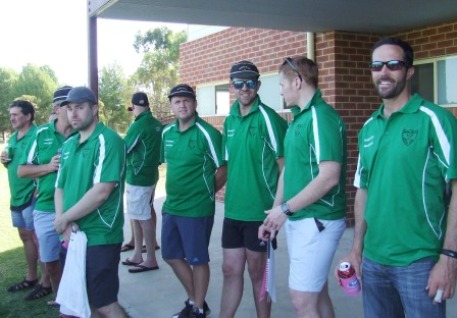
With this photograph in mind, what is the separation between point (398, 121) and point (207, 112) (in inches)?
326

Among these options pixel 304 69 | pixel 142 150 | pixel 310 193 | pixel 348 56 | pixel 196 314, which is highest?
pixel 348 56

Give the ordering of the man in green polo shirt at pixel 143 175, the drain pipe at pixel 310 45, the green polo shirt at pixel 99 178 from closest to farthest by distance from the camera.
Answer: the green polo shirt at pixel 99 178
the man in green polo shirt at pixel 143 175
the drain pipe at pixel 310 45

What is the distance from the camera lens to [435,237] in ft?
8.59

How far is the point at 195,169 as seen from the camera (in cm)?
454

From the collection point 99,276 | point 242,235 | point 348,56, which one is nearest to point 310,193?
point 242,235

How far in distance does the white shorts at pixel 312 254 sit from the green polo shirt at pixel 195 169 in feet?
4.53

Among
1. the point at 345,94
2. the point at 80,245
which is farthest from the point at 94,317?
the point at 345,94

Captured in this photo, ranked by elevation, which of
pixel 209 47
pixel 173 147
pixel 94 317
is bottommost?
pixel 94 317

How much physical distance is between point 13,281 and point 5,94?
6540cm

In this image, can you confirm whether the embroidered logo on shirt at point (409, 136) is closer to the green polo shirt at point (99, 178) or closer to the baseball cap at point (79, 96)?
the green polo shirt at point (99, 178)

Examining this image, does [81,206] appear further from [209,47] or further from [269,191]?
[209,47]

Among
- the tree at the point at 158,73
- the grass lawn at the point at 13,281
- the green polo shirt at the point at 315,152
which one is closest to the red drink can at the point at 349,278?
the green polo shirt at the point at 315,152

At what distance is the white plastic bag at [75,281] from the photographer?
12.1 feet

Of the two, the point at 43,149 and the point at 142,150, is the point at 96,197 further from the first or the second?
the point at 142,150
